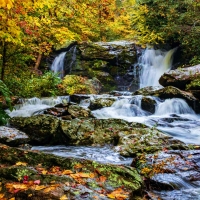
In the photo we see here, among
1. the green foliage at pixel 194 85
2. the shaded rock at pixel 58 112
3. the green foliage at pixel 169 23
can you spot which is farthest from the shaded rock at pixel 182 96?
the green foliage at pixel 169 23

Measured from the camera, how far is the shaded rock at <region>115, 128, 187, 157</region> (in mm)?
5160

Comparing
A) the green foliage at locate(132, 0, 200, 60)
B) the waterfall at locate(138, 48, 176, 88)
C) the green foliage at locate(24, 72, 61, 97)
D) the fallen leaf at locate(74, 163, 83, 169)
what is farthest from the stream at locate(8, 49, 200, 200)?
the green foliage at locate(132, 0, 200, 60)

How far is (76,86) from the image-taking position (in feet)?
46.6

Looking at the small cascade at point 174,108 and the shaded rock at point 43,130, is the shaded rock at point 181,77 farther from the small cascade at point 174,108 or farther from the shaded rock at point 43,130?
the shaded rock at point 43,130

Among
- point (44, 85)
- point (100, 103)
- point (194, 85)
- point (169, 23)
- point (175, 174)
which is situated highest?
point (169, 23)

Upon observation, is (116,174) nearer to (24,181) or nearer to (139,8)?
(24,181)

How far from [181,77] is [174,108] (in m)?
1.99

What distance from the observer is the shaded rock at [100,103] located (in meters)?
10.6

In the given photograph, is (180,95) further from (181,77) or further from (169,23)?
(169,23)

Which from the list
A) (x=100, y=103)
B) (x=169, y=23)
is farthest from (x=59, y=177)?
(x=169, y=23)

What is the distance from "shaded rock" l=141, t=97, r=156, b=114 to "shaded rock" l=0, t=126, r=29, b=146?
612cm

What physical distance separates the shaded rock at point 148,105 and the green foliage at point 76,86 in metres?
4.42

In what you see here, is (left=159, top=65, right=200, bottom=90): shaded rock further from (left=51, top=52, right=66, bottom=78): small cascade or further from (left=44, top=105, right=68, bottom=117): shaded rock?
(left=51, top=52, right=66, bottom=78): small cascade

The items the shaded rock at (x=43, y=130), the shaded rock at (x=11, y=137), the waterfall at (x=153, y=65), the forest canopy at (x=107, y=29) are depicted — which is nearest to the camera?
the shaded rock at (x=11, y=137)
